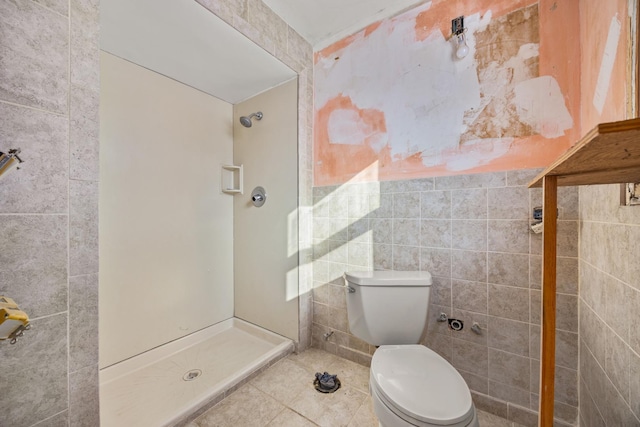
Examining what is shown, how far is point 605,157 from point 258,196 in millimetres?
1940

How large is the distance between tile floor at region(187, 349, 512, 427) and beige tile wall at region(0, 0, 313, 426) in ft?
2.12

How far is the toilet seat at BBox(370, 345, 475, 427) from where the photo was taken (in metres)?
0.80

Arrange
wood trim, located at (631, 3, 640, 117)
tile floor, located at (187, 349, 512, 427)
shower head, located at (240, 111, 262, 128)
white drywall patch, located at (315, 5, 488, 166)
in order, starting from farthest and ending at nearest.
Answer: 1. shower head, located at (240, 111, 262, 128)
2. white drywall patch, located at (315, 5, 488, 166)
3. tile floor, located at (187, 349, 512, 427)
4. wood trim, located at (631, 3, 640, 117)

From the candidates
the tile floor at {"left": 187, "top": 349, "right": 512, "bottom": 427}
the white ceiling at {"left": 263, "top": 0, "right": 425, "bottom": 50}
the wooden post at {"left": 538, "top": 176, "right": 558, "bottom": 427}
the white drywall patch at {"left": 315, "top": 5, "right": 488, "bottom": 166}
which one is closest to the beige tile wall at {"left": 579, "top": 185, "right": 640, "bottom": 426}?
the wooden post at {"left": 538, "top": 176, "right": 558, "bottom": 427}

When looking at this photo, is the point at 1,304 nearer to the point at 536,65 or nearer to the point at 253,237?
the point at 253,237

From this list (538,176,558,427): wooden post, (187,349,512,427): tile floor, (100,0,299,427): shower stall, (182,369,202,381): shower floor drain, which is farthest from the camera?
(182,369,202,381): shower floor drain

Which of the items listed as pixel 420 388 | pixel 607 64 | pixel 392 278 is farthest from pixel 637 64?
pixel 420 388

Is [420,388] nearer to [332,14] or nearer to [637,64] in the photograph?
[637,64]

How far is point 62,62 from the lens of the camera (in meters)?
0.83

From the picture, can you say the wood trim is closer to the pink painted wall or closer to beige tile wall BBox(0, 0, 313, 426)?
the pink painted wall

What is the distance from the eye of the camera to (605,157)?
43 centimetres

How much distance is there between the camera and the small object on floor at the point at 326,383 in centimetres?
144

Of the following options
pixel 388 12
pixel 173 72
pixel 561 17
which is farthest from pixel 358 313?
pixel 173 72

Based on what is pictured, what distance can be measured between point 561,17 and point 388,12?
35.3 inches
